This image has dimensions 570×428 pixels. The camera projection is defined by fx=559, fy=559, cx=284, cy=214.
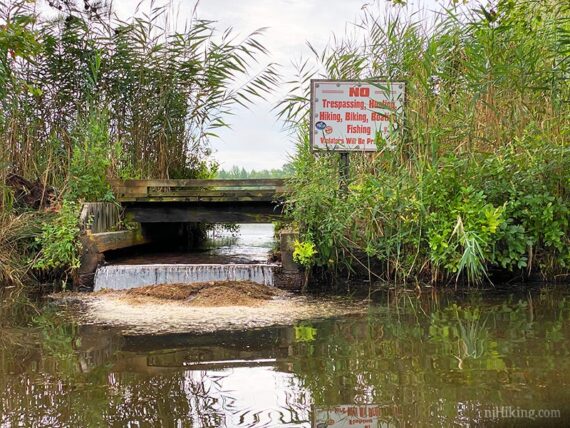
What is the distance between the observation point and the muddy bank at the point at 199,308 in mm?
4461

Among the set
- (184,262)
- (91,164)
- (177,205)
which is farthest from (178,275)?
(91,164)

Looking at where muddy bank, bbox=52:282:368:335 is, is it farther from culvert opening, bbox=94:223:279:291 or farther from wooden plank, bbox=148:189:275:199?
wooden plank, bbox=148:189:275:199

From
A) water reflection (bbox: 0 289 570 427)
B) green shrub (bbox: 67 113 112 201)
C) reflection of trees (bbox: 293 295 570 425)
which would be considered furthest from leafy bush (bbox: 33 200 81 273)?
reflection of trees (bbox: 293 295 570 425)

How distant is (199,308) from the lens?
512cm

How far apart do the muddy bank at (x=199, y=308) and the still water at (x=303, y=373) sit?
20cm

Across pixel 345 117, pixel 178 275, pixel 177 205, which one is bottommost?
pixel 178 275

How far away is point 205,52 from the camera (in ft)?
26.9

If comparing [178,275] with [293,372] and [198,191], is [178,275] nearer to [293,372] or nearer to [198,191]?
[198,191]

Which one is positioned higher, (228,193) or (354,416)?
(228,193)

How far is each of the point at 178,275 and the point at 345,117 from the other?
2.72 metres

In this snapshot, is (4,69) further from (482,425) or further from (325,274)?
(482,425)

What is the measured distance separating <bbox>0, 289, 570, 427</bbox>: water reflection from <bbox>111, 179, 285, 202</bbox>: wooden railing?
3.24 metres

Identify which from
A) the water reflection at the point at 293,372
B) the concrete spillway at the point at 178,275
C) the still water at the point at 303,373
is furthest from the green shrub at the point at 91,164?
the water reflection at the point at 293,372

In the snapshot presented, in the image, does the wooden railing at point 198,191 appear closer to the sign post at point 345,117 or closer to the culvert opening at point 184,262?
the culvert opening at point 184,262
